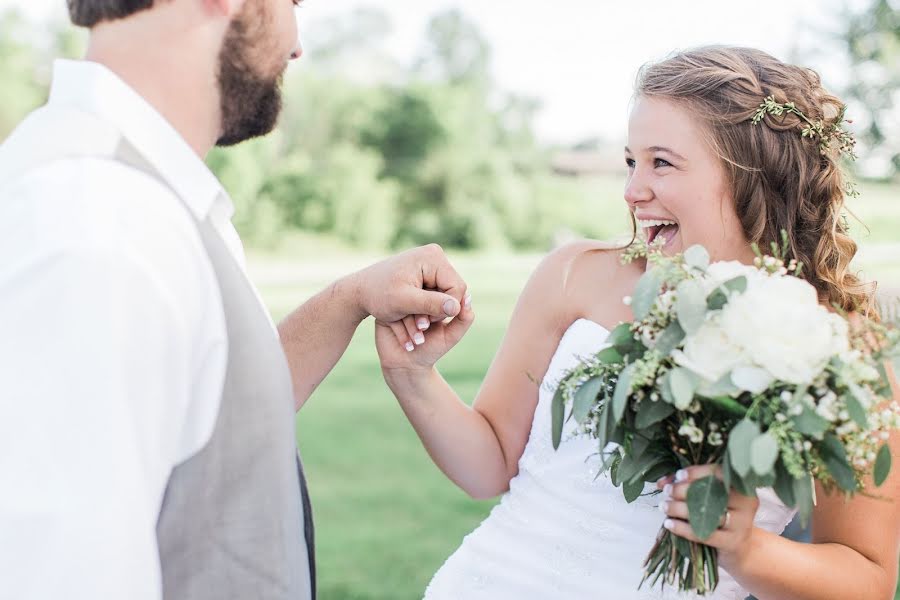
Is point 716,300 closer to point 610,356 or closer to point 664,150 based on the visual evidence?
point 610,356

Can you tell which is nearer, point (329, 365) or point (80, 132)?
point (80, 132)

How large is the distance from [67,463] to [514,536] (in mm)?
1492

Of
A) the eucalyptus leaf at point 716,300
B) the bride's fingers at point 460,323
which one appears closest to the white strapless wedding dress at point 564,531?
the bride's fingers at point 460,323

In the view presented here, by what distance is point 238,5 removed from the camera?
1614 mm

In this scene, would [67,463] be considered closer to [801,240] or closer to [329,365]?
[329,365]

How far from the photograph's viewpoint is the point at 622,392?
168cm

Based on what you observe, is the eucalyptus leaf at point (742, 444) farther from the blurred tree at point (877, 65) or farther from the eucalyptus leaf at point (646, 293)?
the blurred tree at point (877, 65)

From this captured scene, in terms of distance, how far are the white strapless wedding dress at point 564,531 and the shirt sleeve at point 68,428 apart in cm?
124

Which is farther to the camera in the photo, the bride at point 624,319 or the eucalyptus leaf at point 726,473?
the bride at point 624,319

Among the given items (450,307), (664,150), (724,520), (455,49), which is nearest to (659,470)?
(724,520)

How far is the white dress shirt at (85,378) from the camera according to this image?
1.23 meters

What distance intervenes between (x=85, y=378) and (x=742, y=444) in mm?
1027

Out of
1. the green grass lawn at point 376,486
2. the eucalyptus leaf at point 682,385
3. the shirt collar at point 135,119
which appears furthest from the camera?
the green grass lawn at point 376,486

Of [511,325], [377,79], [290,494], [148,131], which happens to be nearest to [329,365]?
[511,325]
